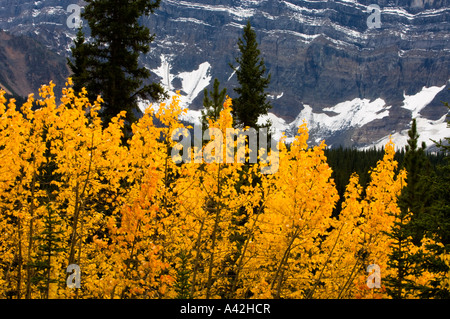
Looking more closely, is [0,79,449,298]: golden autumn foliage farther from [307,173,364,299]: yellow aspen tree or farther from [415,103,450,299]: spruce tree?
[415,103,450,299]: spruce tree

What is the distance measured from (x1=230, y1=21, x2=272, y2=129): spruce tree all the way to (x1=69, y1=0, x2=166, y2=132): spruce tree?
5618 mm

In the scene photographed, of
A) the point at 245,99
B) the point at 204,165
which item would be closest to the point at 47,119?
the point at 204,165

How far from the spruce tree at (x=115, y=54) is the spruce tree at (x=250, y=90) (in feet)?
18.4

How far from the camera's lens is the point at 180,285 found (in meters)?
9.77

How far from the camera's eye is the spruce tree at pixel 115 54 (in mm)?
17391

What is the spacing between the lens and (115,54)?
17.8 meters

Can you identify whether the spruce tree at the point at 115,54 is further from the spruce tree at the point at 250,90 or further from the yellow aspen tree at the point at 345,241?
the yellow aspen tree at the point at 345,241

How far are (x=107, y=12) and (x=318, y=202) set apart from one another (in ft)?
43.3

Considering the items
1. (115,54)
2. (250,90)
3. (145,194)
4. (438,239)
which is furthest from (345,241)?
(250,90)

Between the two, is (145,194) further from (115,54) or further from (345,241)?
(115,54)

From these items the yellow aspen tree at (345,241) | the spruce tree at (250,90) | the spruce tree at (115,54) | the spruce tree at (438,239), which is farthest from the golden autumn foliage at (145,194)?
the spruce tree at (250,90)

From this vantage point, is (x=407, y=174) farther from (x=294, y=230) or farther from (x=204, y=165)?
(x=204, y=165)

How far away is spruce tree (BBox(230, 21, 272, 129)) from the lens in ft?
73.9

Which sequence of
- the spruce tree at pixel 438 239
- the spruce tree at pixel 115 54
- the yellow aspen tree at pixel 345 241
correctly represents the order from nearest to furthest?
the spruce tree at pixel 438 239 → the yellow aspen tree at pixel 345 241 → the spruce tree at pixel 115 54
